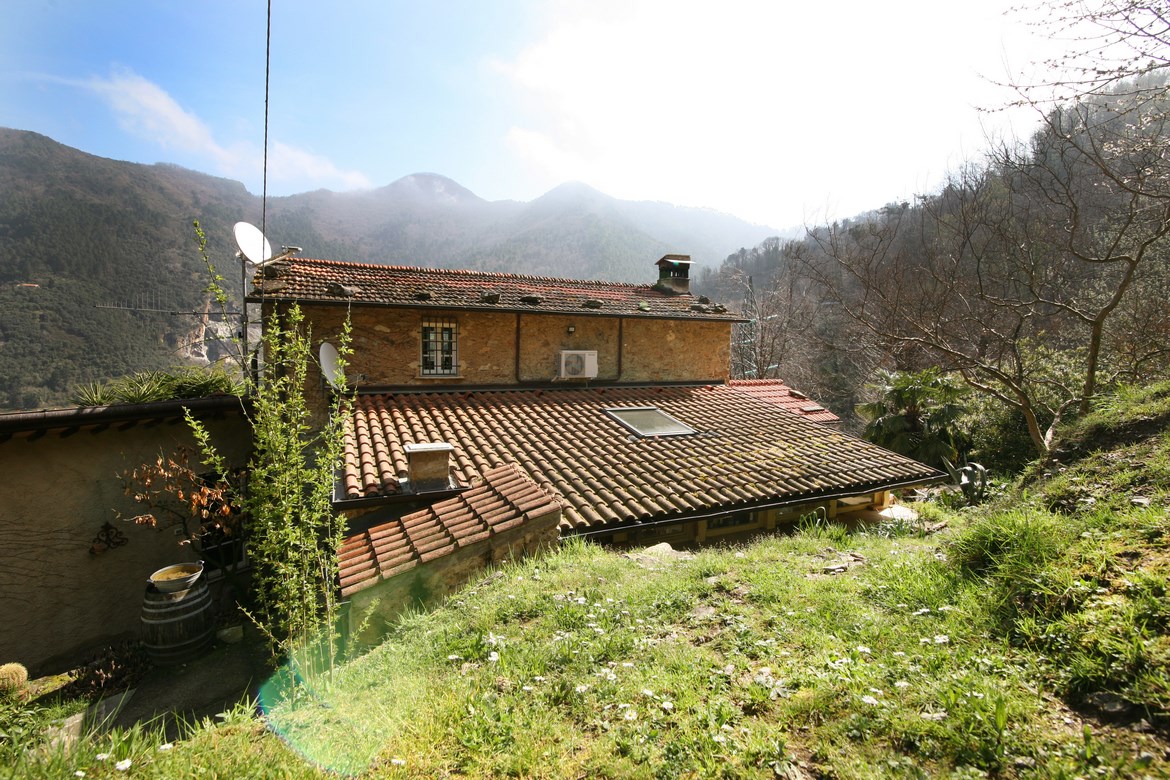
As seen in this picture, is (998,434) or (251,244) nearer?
(251,244)

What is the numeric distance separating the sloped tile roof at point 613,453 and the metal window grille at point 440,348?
0.73m

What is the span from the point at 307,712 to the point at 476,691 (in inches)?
47.9

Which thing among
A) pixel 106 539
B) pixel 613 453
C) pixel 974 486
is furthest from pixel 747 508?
pixel 106 539

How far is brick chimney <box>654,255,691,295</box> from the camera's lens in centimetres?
1745

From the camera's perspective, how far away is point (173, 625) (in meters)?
6.77

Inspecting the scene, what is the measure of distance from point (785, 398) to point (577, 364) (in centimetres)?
741

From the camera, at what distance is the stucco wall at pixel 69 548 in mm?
7160

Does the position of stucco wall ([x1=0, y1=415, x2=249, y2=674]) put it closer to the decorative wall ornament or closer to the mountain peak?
the decorative wall ornament

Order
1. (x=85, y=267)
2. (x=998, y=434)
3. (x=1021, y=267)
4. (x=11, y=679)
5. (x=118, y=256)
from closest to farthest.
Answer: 1. (x=11, y=679)
2. (x=1021, y=267)
3. (x=998, y=434)
4. (x=85, y=267)
5. (x=118, y=256)

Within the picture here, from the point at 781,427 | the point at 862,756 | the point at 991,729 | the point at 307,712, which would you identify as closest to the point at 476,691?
the point at 307,712

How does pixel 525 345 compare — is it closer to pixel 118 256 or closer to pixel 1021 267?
pixel 1021 267

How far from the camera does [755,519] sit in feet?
29.6

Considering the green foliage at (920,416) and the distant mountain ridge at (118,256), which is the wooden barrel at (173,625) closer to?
the distant mountain ridge at (118,256)

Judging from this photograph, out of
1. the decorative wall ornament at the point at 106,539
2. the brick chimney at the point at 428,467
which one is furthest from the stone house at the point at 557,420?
the decorative wall ornament at the point at 106,539
